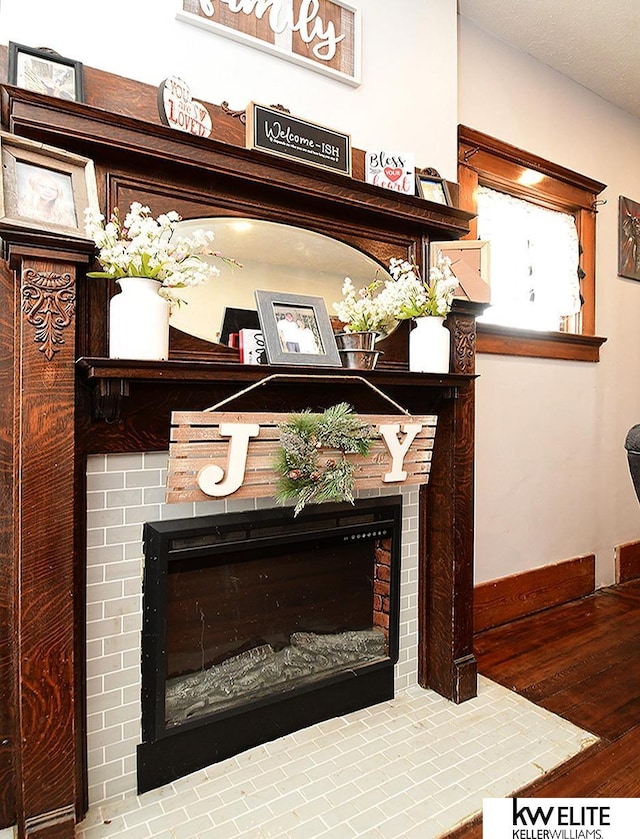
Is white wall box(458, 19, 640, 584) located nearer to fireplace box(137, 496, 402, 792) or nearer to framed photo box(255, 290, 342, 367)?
fireplace box(137, 496, 402, 792)

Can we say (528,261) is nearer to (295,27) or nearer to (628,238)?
(628,238)

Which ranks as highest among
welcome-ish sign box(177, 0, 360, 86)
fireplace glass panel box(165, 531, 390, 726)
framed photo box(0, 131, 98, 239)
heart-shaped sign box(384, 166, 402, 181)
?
welcome-ish sign box(177, 0, 360, 86)

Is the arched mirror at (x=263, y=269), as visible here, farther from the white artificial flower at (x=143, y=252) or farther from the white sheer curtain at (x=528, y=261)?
the white sheer curtain at (x=528, y=261)

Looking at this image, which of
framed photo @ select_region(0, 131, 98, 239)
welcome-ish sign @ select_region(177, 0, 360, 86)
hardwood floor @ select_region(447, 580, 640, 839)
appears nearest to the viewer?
framed photo @ select_region(0, 131, 98, 239)

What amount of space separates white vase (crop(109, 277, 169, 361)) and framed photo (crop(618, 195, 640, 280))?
3072 millimetres

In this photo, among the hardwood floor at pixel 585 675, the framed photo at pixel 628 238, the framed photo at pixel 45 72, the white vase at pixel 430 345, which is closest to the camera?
the framed photo at pixel 45 72

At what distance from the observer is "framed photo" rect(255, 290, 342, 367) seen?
1.66m

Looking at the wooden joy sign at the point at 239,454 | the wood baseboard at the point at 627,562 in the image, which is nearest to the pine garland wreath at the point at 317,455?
the wooden joy sign at the point at 239,454

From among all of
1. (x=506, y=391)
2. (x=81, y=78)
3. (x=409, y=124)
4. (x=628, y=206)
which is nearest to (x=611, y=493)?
(x=506, y=391)

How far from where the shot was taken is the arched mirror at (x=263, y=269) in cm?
167

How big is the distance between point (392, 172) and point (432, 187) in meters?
0.22

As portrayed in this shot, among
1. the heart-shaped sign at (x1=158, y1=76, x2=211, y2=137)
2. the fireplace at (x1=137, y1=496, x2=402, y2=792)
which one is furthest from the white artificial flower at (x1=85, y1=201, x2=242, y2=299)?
the fireplace at (x1=137, y1=496, x2=402, y2=792)

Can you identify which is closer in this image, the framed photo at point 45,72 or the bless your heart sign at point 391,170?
the framed photo at point 45,72

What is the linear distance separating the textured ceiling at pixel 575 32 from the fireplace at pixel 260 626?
2262 mm
